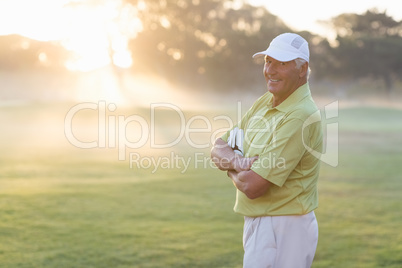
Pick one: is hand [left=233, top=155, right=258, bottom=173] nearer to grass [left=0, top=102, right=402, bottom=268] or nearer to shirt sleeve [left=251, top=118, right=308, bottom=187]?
shirt sleeve [left=251, top=118, right=308, bottom=187]

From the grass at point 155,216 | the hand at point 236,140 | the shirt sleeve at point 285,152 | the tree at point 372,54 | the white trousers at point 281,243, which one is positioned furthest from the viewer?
the tree at point 372,54

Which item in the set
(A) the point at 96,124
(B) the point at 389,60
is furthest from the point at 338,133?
(B) the point at 389,60

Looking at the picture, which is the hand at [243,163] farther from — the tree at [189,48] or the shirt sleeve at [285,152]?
the tree at [189,48]

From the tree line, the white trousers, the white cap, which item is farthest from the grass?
the tree line

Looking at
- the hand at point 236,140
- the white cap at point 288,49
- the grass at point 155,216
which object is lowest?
the grass at point 155,216

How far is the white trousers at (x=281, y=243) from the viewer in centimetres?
305

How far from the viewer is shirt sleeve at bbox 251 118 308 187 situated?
9.67ft

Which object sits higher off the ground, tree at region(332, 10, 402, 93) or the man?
tree at region(332, 10, 402, 93)

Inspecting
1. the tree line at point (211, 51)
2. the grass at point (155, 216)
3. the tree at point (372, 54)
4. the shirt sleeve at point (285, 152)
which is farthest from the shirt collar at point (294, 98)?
the tree at point (372, 54)

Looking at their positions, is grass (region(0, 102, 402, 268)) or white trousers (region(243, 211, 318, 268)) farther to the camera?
grass (region(0, 102, 402, 268))

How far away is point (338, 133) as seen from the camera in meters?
24.1

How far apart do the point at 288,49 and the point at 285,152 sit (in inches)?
21.2

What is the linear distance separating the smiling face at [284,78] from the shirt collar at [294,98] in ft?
0.11

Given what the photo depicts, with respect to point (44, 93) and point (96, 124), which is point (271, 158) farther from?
point (44, 93)
